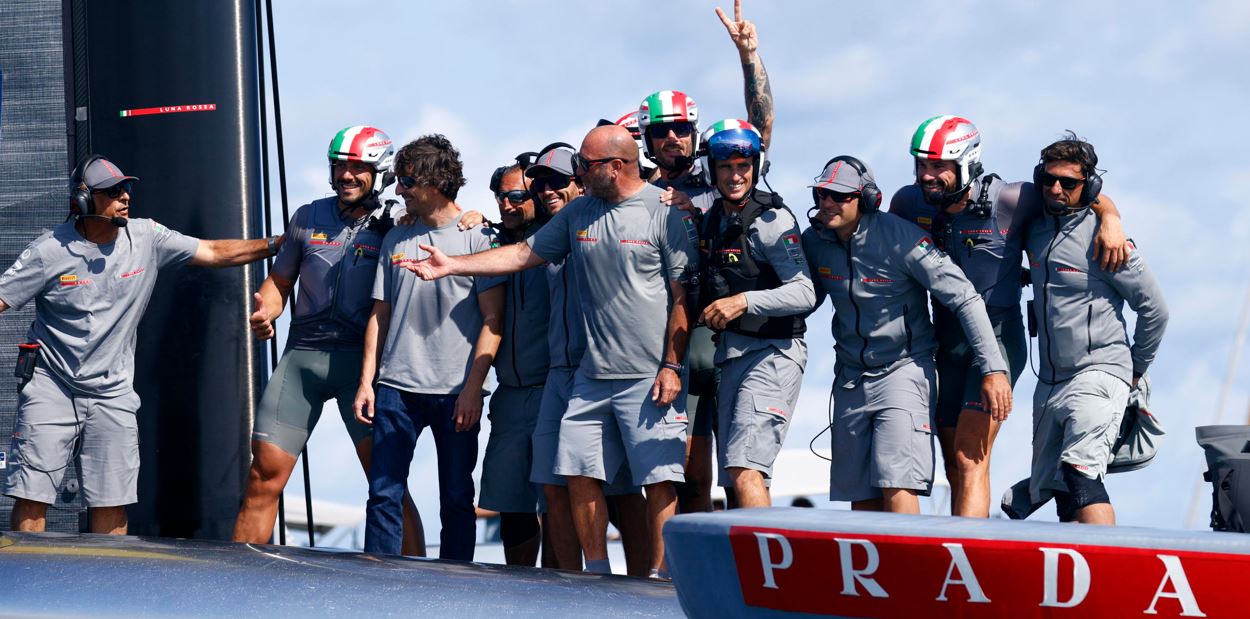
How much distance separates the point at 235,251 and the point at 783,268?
2.42 meters

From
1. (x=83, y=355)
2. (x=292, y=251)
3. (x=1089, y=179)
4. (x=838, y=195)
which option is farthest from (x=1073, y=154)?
(x=83, y=355)

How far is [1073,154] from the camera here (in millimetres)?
5418

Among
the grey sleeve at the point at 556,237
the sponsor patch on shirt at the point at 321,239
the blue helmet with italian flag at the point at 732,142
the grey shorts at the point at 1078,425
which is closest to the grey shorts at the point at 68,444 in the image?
the sponsor patch on shirt at the point at 321,239

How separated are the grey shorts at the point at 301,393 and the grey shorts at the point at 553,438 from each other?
87 cm

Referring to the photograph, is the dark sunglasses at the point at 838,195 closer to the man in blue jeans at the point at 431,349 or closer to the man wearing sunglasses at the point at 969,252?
the man wearing sunglasses at the point at 969,252

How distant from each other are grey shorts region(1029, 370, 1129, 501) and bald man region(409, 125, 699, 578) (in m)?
1.32

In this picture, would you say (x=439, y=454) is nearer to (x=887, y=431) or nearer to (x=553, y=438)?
(x=553, y=438)

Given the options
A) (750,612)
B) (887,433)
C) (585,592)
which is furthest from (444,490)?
(750,612)

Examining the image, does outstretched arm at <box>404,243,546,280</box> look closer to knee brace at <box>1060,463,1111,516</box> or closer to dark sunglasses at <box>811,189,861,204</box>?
dark sunglasses at <box>811,189,861,204</box>

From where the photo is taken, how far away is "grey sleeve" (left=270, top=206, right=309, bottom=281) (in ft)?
20.6

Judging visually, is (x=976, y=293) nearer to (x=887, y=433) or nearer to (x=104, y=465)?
(x=887, y=433)

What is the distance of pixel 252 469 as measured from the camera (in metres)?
6.16

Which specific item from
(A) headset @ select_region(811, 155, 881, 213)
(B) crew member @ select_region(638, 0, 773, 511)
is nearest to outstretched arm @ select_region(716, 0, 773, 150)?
(B) crew member @ select_region(638, 0, 773, 511)

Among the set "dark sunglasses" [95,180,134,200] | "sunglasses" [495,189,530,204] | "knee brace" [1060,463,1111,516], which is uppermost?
"dark sunglasses" [95,180,134,200]
